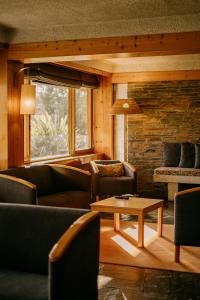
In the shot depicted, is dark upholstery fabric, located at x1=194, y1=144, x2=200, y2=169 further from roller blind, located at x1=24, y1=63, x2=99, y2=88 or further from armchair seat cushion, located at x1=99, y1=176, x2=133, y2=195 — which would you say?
roller blind, located at x1=24, y1=63, x2=99, y2=88

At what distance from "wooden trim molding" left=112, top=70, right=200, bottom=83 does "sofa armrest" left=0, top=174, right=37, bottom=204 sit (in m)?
4.42

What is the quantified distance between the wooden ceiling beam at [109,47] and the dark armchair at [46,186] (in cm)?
153

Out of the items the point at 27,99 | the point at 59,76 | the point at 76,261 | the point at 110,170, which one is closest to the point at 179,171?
the point at 110,170

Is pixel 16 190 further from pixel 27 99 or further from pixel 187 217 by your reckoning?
pixel 187 217

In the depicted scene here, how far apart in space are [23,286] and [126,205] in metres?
2.80

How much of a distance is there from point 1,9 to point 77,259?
322cm

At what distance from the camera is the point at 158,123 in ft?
30.3

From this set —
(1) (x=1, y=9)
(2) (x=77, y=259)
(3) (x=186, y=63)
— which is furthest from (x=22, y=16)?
(3) (x=186, y=63)

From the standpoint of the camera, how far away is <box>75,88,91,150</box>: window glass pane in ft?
30.0

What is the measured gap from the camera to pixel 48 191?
650 centimetres

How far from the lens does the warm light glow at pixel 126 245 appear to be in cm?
515

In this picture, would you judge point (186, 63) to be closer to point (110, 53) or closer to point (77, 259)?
point (110, 53)

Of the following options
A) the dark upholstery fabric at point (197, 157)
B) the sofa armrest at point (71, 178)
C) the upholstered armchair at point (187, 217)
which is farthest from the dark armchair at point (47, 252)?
the dark upholstery fabric at point (197, 157)

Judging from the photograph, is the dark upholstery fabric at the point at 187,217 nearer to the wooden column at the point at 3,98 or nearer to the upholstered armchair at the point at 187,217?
the upholstered armchair at the point at 187,217
